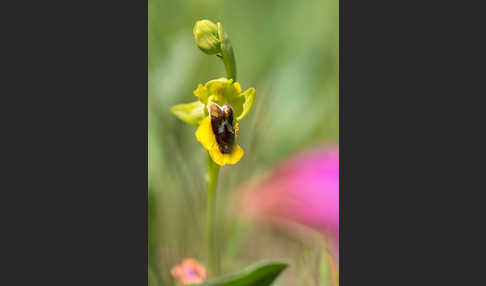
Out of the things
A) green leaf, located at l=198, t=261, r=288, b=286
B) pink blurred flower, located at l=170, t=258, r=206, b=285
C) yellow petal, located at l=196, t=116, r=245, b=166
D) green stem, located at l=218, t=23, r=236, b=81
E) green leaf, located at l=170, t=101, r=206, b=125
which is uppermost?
green stem, located at l=218, t=23, r=236, b=81

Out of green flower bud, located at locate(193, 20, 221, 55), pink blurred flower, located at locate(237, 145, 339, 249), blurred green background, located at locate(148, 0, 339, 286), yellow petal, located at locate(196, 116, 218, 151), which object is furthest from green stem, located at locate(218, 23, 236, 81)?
pink blurred flower, located at locate(237, 145, 339, 249)

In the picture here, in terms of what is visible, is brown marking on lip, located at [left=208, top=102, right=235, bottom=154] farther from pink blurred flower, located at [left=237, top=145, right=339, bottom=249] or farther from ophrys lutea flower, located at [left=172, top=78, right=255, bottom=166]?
pink blurred flower, located at [left=237, top=145, right=339, bottom=249]

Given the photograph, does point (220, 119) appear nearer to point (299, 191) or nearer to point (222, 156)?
point (222, 156)

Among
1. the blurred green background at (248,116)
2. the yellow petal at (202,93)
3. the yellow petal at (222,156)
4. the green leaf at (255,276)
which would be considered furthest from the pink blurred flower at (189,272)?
the yellow petal at (202,93)

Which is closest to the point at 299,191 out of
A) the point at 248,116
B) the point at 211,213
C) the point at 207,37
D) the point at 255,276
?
the point at 248,116

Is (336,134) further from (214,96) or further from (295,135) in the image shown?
(214,96)
